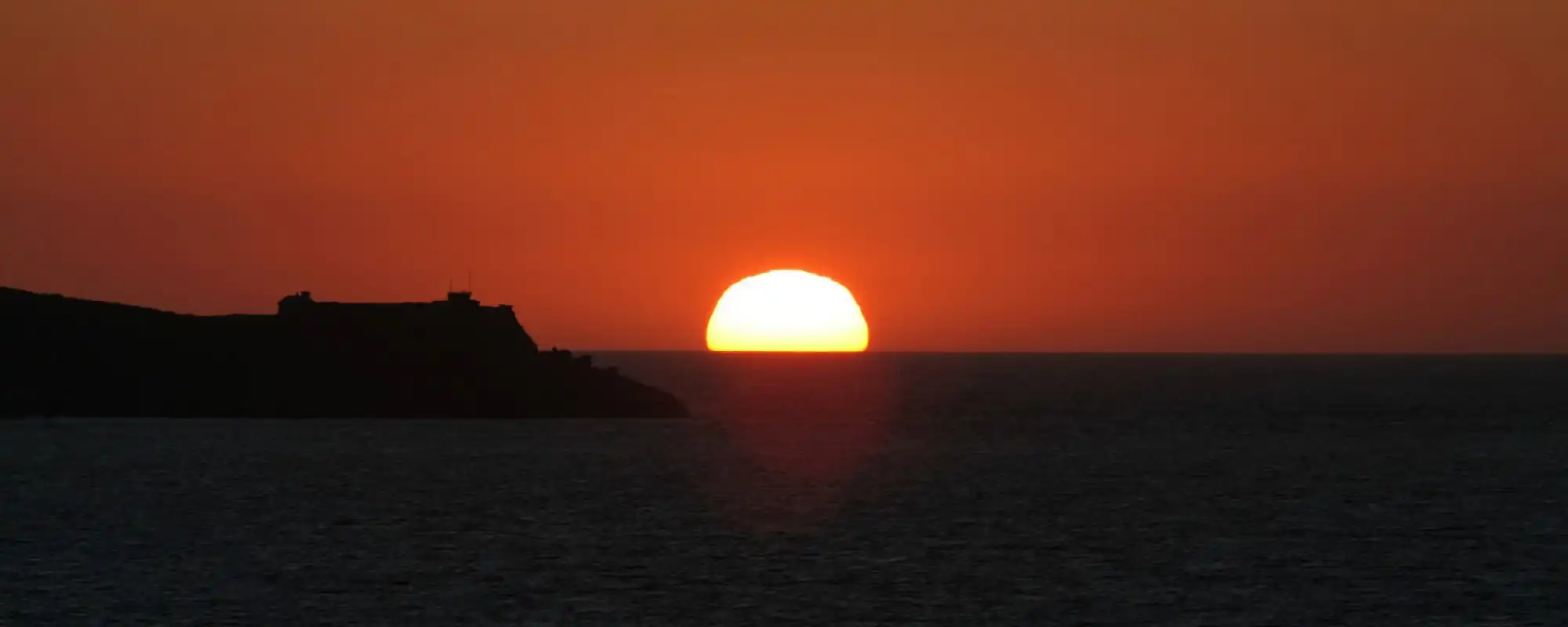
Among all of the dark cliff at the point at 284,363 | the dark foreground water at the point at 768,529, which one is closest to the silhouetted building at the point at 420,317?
the dark cliff at the point at 284,363

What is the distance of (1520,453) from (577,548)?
256 ft

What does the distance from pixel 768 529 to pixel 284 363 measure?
89.4 m

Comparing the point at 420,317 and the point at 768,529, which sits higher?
the point at 420,317

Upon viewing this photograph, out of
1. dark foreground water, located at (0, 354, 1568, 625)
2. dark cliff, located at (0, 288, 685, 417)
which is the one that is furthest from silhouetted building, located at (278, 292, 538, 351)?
dark foreground water, located at (0, 354, 1568, 625)

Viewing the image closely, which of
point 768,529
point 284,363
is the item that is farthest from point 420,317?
point 768,529

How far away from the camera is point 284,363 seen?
502 ft

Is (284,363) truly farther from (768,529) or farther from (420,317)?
(768,529)

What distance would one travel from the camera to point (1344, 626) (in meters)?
50.1

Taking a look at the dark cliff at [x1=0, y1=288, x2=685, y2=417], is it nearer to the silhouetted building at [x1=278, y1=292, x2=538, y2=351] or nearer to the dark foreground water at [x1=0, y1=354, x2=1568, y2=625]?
the silhouetted building at [x1=278, y1=292, x2=538, y2=351]

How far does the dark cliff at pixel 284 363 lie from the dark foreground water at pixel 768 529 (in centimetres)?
1500

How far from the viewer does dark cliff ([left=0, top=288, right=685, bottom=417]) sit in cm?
15125

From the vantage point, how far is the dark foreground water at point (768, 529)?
53.3 metres

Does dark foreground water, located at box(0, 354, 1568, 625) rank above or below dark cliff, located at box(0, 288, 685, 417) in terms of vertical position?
below

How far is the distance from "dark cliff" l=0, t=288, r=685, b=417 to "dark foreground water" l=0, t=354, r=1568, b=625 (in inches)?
591
